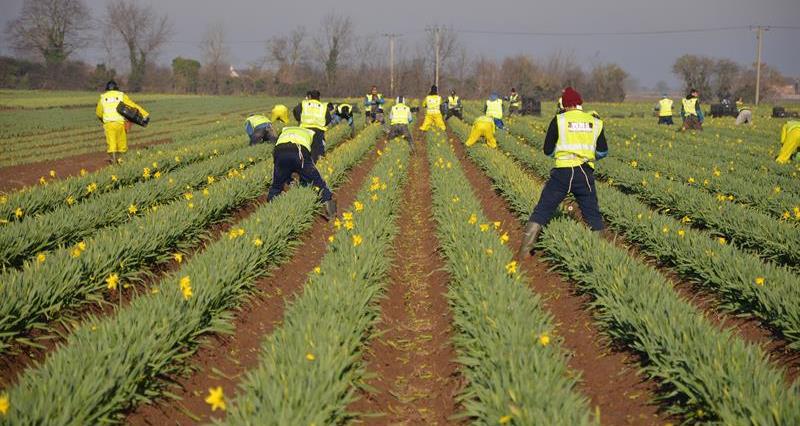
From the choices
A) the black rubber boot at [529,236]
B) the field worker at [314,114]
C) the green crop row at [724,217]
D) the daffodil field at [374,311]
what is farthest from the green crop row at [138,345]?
the green crop row at [724,217]

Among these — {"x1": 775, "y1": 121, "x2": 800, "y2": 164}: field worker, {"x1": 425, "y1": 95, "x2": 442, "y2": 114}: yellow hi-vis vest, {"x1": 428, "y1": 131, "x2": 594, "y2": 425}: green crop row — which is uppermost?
{"x1": 425, "y1": 95, "x2": 442, "y2": 114}: yellow hi-vis vest

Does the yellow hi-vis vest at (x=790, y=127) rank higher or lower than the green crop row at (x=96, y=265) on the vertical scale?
higher

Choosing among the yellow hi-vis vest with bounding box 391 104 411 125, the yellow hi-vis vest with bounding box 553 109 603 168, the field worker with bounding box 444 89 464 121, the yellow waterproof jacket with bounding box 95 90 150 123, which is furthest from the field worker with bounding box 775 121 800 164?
the field worker with bounding box 444 89 464 121

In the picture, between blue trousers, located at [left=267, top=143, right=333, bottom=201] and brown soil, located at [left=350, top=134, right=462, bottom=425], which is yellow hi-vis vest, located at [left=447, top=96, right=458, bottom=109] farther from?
brown soil, located at [left=350, top=134, right=462, bottom=425]

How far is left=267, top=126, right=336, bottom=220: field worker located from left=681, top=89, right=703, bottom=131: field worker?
17930 millimetres

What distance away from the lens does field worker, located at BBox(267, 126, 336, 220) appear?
27.8 feet

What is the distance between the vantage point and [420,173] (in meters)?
14.3

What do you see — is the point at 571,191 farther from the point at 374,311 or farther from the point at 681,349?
the point at 681,349

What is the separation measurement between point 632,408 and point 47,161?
1675 cm

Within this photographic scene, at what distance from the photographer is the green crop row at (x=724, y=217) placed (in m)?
6.54

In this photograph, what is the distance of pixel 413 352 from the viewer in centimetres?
493

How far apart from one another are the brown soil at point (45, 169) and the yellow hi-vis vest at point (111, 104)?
189 centimetres

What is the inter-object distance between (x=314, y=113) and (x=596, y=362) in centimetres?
798

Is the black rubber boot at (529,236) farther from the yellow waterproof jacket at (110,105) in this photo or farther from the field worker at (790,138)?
the yellow waterproof jacket at (110,105)
